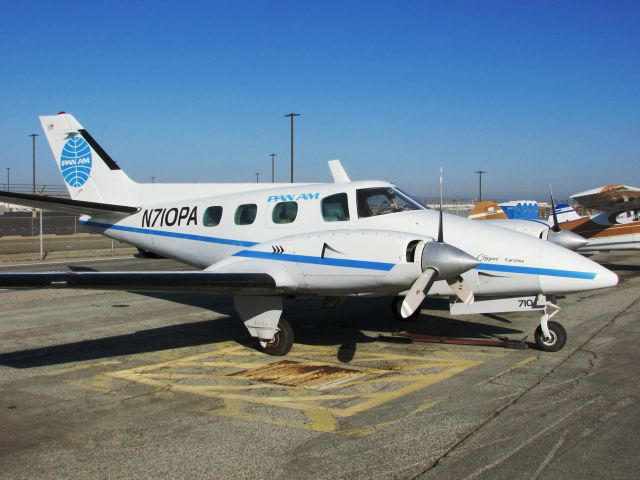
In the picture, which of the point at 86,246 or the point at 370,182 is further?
the point at 86,246

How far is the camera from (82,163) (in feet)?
47.3

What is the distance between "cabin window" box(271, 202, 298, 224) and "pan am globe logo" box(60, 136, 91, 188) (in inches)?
238

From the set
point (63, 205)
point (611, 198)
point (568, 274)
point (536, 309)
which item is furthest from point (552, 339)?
point (611, 198)

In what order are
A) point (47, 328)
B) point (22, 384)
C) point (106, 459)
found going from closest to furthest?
1. point (106, 459)
2. point (22, 384)
3. point (47, 328)

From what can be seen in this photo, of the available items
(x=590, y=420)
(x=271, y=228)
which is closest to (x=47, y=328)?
(x=271, y=228)

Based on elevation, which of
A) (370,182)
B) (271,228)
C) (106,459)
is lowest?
(106,459)

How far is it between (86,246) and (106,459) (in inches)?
1233

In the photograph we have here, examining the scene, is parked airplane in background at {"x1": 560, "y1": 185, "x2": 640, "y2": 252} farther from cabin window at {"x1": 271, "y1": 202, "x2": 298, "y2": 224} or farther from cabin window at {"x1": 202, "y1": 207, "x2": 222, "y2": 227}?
cabin window at {"x1": 202, "y1": 207, "x2": 222, "y2": 227}

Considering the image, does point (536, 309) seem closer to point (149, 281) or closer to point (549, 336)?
point (549, 336)

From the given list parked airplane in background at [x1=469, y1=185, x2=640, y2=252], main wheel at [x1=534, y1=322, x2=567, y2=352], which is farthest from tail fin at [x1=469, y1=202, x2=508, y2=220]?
main wheel at [x1=534, y1=322, x2=567, y2=352]

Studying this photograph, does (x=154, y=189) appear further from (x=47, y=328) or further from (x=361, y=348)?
(x=361, y=348)

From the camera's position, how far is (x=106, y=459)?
5324mm

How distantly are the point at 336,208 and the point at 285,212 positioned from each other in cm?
110

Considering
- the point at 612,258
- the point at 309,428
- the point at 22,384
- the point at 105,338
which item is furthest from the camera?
the point at 612,258
